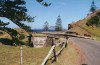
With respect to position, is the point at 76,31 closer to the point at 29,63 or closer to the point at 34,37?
the point at 34,37

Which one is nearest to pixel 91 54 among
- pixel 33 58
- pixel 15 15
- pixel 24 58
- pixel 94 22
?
pixel 33 58

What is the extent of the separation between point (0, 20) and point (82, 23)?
200ft

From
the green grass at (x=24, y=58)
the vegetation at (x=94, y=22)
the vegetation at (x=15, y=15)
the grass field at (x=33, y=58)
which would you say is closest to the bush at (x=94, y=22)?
the vegetation at (x=94, y=22)

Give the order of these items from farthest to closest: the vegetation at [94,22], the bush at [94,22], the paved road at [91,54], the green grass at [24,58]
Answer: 1. the bush at [94,22]
2. the vegetation at [94,22]
3. the paved road at [91,54]
4. the green grass at [24,58]

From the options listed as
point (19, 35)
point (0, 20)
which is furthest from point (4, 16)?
point (19, 35)

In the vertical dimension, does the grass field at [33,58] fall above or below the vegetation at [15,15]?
below

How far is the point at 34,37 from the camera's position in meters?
41.2

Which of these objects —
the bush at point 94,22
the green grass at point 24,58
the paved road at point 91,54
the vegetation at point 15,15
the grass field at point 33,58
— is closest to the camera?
the green grass at point 24,58

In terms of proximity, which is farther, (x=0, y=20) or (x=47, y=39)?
(x=47, y=39)

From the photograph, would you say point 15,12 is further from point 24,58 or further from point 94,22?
point 94,22

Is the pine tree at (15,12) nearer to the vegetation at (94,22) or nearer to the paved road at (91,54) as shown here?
the paved road at (91,54)

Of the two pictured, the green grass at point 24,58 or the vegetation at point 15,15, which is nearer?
the green grass at point 24,58

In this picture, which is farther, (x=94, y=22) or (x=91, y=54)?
(x=94, y=22)

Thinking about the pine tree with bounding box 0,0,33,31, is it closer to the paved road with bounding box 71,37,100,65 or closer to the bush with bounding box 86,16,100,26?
the paved road with bounding box 71,37,100,65
